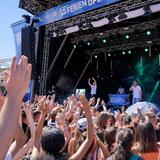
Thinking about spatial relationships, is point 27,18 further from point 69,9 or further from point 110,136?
point 110,136

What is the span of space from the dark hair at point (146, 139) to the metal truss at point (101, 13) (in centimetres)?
790

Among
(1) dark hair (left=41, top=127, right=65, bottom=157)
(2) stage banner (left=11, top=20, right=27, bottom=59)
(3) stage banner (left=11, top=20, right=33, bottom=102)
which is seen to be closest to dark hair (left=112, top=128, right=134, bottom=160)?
(1) dark hair (left=41, top=127, right=65, bottom=157)

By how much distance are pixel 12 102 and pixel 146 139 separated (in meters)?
2.07

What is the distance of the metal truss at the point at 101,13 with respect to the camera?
10906 mm

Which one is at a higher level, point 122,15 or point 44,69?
point 122,15

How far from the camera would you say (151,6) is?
34.5 ft

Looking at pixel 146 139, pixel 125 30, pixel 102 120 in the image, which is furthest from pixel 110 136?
pixel 125 30

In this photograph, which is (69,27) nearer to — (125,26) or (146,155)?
(125,26)

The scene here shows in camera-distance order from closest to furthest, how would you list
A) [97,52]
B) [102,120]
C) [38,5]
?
[102,120] < [38,5] < [97,52]

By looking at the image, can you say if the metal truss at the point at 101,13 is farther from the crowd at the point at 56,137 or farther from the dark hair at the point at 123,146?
the dark hair at the point at 123,146

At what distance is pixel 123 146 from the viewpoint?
266 cm

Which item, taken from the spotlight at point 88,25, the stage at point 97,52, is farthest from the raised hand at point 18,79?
the spotlight at point 88,25

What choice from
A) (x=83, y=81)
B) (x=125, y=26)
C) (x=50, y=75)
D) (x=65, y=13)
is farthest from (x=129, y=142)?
(x=83, y=81)

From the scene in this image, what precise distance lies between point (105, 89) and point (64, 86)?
7.20ft
